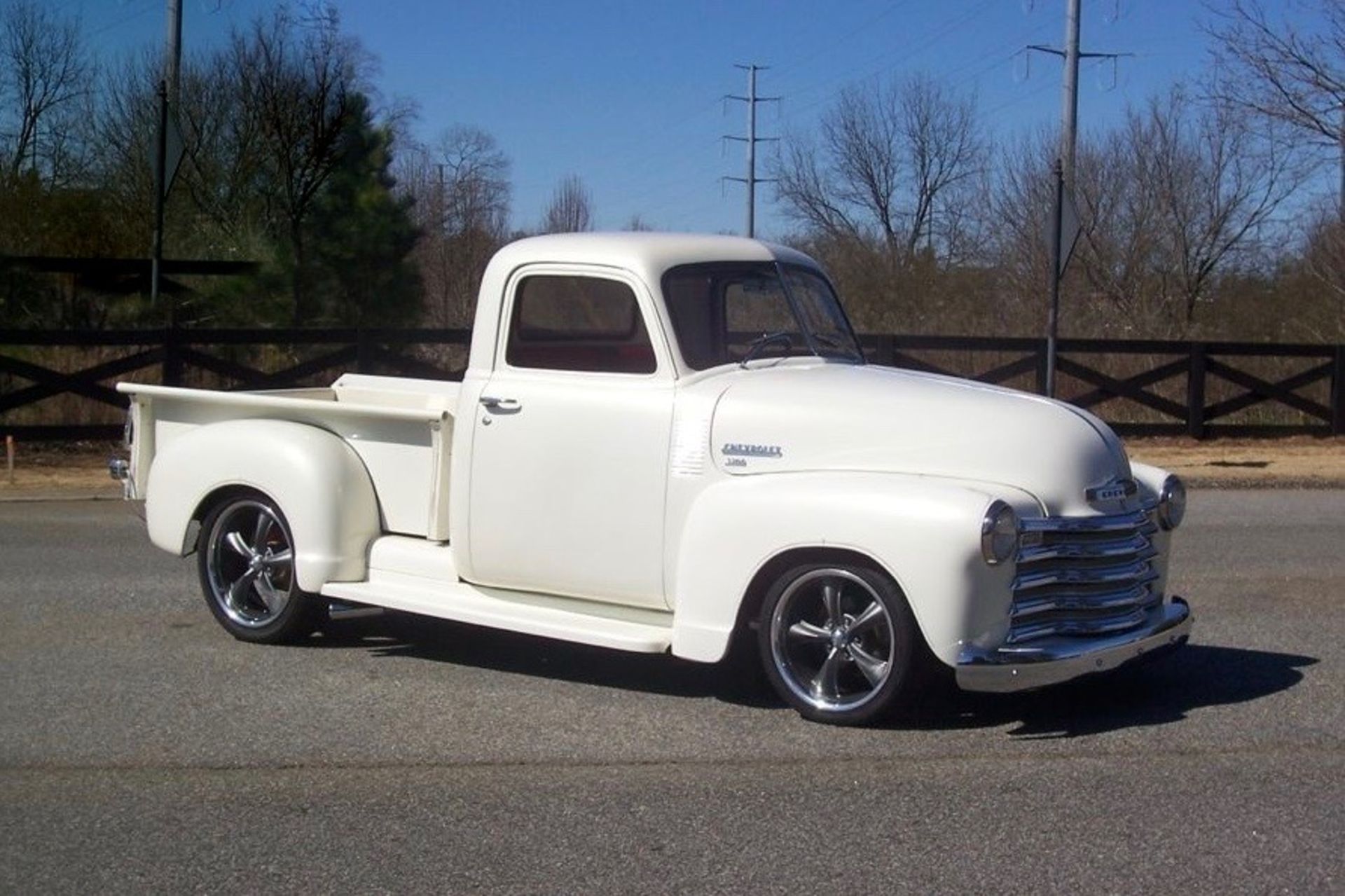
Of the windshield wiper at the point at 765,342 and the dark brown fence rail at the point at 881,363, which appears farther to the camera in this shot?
the dark brown fence rail at the point at 881,363

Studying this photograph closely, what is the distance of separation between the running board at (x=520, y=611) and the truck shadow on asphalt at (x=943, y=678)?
41 centimetres

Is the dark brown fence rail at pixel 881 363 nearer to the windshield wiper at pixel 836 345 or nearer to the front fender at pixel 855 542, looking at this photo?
the windshield wiper at pixel 836 345

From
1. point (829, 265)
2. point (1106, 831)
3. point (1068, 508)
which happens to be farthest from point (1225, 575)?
point (829, 265)

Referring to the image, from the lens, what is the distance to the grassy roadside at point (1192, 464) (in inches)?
631

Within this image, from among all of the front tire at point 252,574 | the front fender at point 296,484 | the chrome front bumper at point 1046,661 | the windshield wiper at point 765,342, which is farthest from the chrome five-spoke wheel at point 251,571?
the chrome front bumper at point 1046,661

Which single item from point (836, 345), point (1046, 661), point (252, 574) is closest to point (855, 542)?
point (1046, 661)

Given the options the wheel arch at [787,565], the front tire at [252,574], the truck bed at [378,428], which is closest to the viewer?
the wheel arch at [787,565]

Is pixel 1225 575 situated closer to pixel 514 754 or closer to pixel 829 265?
pixel 514 754

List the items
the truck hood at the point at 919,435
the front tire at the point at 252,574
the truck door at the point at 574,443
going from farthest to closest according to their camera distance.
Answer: the front tire at the point at 252,574 < the truck door at the point at 574,443 < the truck hood at the point at 919,435

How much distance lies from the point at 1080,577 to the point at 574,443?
2.20m

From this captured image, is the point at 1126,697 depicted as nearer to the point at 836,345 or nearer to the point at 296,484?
the point at 836,345

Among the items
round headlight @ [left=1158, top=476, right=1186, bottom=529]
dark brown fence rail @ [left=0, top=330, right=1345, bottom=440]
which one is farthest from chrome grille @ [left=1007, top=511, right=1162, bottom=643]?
dark brown fence rail @ [left=0, top=330, right=1345, bottom=440]

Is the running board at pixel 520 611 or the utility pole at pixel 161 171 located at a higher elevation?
the utility pole at pixel 161 171

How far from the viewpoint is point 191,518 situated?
8.57m
